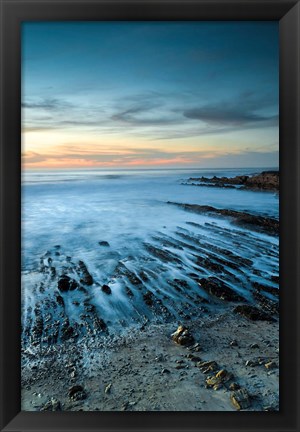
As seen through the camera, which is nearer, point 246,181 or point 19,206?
point 19,206

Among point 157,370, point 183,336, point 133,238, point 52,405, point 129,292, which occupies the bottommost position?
point 52,405

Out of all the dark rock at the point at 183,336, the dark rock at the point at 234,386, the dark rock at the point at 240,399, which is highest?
the dark rock at the point at 183,336

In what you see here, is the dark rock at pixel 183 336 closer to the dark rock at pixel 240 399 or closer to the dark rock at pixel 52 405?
the dark rock at pixel 240 399

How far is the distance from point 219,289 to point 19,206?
76cm

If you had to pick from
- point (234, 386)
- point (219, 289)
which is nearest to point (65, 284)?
point (219, 289)

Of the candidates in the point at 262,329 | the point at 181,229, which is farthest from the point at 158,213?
the point at 262,329

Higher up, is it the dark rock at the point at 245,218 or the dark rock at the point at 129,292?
the dark rock at the point at 245,218

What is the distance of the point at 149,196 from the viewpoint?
1.41 metres

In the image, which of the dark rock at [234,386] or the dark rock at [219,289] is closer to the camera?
the dark rock at [234,386]

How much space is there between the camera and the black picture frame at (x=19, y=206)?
1.23 meters

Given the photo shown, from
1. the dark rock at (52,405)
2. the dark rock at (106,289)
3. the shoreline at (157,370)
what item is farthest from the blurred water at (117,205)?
the dark rock at (52,405)

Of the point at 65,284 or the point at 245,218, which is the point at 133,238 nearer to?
Result: the point at 65,284

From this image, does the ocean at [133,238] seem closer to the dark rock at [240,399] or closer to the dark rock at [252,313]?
the dark rock at [252,313]

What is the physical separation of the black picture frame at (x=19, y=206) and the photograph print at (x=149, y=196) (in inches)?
2.7
